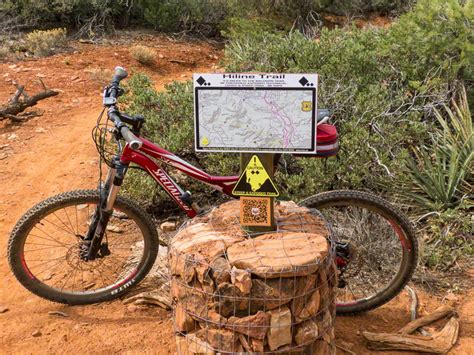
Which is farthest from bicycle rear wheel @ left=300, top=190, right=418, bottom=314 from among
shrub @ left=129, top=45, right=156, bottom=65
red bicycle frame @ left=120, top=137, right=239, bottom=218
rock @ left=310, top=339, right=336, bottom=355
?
shrub @ left=129, top=45, right=156, bottom=65

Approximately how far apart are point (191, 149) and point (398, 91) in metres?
2.06

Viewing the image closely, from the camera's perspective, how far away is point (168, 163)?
3.01 meters

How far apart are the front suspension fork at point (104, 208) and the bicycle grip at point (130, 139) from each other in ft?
1.00

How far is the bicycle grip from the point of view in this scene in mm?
2559

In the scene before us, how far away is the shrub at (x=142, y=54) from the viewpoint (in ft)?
31.4

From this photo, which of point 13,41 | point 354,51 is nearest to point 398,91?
point 354,51

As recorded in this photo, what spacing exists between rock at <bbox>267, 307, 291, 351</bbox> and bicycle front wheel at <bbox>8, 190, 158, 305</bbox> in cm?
115

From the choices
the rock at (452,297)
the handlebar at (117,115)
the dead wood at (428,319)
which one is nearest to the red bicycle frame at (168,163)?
the handlebar at (117,115)

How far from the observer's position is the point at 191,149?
14.6ft

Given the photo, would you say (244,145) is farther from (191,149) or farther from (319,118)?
(191,149)

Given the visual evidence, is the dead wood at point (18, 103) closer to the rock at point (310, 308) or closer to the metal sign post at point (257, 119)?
the metal sign post at point (257, 119)

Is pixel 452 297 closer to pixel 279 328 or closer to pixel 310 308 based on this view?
pixel 310 308

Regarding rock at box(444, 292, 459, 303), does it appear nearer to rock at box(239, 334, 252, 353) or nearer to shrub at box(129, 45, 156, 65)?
rock at box(239, 334, 252, 353)

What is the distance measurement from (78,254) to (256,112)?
1610mm
